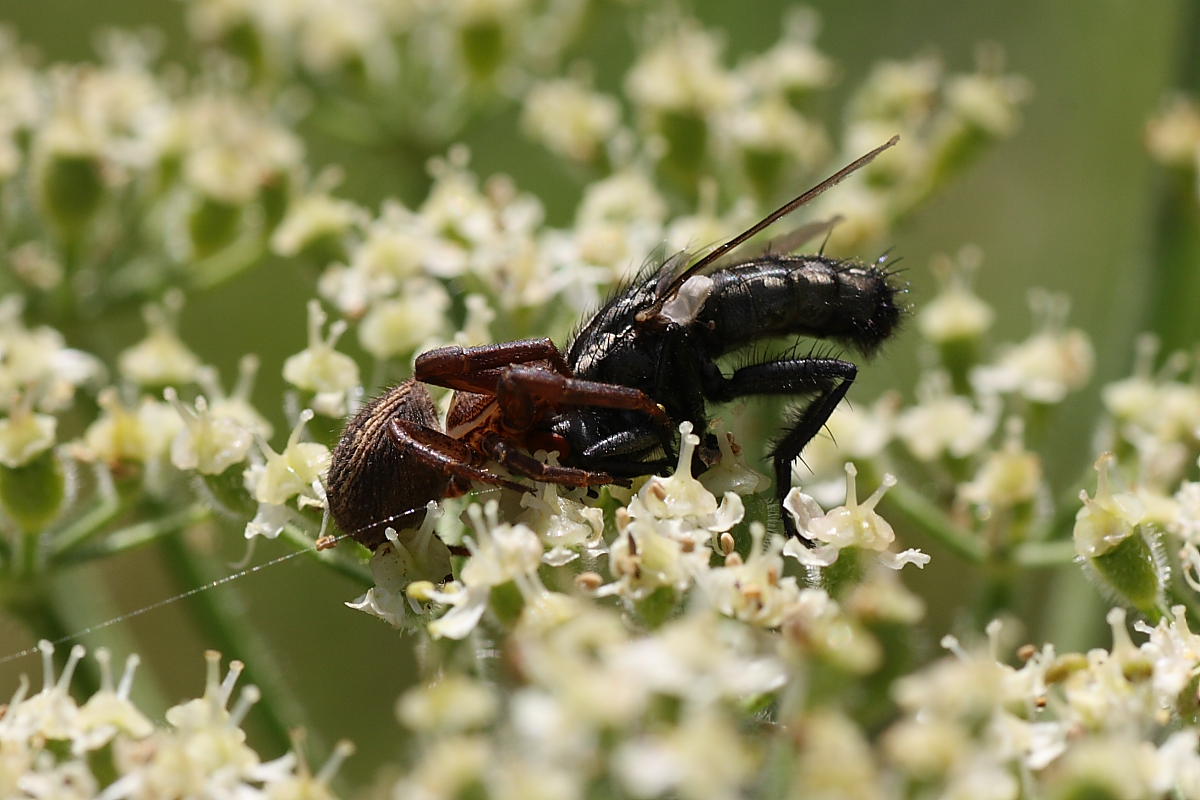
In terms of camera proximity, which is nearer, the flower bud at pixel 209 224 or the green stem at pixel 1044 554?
the green stem at pixel 1044 554

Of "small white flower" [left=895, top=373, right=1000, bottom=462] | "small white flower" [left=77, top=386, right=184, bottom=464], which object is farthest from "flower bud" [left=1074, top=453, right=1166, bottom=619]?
"small white flower" [left=77, top=386, right=184, bottom=464]

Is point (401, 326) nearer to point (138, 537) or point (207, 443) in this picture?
point (207, 443)

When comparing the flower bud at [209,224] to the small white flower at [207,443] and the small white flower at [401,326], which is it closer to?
the small white flower at [401,326]

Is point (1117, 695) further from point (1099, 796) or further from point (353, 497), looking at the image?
point (353, 497)

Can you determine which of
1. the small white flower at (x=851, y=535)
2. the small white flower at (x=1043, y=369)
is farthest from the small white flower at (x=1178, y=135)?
the small white flower at (x=851, y=535)

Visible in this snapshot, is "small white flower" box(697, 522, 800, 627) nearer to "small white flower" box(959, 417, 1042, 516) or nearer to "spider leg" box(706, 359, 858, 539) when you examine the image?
"spider leg" box(706, 359, 858, 539)
